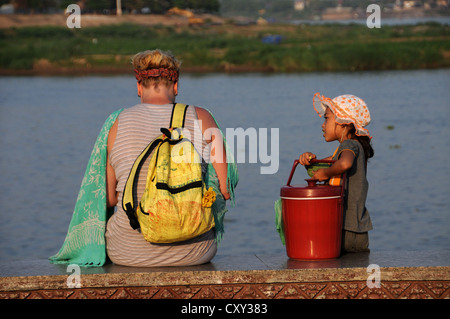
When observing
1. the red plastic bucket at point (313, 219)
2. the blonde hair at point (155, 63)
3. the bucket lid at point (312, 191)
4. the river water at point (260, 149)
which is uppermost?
the blonde hair at point (155, 63)

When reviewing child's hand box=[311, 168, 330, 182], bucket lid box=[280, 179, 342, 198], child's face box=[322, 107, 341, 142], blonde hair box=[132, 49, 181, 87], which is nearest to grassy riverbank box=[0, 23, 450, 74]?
child's face box=[322, 107, 341, 142]

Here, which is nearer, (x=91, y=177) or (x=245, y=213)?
(x=91, y=177)

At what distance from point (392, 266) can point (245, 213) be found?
8.55 meters

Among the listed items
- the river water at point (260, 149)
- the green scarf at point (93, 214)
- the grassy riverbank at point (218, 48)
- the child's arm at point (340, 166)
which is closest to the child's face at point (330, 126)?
the child's arm at point (340, 166)

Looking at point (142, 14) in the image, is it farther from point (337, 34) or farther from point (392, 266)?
point (392, 266)

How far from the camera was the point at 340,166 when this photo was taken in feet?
14.6

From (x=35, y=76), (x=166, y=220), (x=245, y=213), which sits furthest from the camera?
(x=35, y=76)

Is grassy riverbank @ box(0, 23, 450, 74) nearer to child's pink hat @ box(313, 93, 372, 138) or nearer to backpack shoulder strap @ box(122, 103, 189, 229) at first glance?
child's pink hat @ box(313, 93, 372, 138)

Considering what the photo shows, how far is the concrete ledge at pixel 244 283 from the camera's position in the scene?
427cm

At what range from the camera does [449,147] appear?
66.3 feet

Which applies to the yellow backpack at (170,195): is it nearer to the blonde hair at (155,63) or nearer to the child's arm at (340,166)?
the blonde hair at (155,63)

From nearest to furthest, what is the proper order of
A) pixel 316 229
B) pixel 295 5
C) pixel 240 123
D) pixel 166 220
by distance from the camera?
pixel 166 220
pixel 316 229
pixel 240 123
pixel 295 5

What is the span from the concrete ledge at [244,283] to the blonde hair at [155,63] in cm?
99
